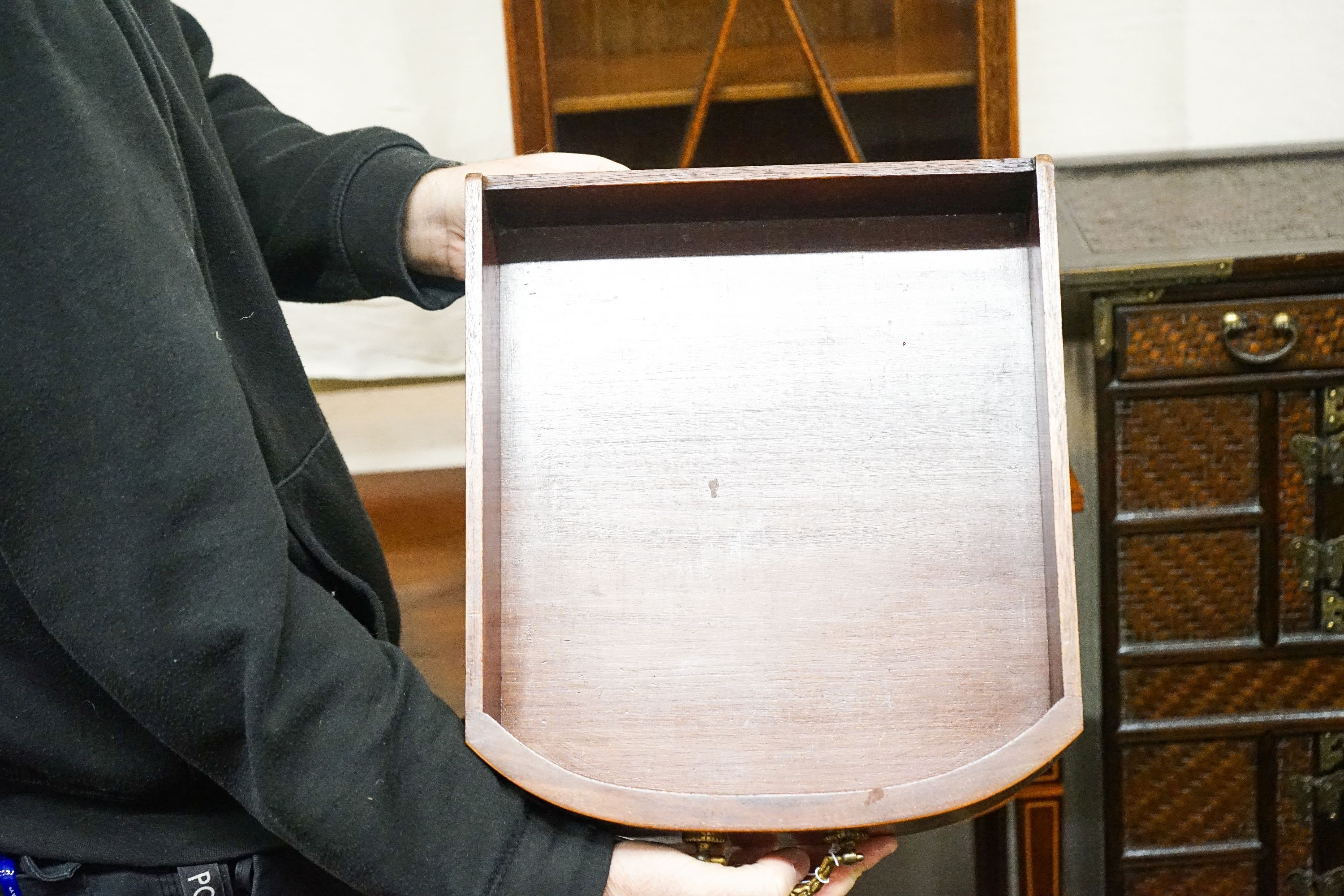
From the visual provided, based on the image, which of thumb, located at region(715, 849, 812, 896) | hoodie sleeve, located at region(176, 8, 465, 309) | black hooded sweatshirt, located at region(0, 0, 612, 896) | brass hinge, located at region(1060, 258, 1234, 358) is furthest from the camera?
brass hinge, located at region(1060, 258, 1234, 358)

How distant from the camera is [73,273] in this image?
47cm

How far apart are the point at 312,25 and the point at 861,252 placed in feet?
4.06

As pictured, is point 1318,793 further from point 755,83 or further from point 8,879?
point 8,879

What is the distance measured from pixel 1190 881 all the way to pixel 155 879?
125cm

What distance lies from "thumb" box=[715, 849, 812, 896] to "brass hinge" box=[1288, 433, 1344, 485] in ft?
2.91

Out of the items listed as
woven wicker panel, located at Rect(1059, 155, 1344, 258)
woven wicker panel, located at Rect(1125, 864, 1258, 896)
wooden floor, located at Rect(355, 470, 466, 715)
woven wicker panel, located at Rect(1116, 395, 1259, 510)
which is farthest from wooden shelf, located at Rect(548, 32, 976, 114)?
woven wicker panel, located at Rect(1125, 864, 1258, 896)

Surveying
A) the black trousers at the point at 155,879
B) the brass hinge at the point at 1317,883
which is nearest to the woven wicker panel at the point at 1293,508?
the brass hinge at the point at 1317,883

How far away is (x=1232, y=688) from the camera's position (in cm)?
123

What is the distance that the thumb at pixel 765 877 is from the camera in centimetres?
58

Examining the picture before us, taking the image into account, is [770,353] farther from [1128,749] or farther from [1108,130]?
[1108,130]

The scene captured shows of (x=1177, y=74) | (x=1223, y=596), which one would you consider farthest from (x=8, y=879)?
(x=1177, y=74)

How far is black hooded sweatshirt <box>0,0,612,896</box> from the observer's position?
0.47 meters

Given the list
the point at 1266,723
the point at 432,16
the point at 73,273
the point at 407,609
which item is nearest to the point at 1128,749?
the point at 1266,723

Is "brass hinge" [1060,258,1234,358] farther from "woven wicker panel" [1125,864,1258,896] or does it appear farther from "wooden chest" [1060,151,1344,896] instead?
"woven wicker panel" [1125,864,1258,896]
